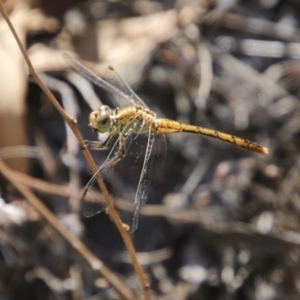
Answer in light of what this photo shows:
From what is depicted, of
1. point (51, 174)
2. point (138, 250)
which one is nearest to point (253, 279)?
point (138, 250)

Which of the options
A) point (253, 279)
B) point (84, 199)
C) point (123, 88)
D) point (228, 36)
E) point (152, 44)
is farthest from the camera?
point (228, 36)

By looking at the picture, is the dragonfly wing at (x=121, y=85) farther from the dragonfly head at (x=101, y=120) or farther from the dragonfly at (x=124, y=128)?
the dragonfly head at (x=101, y=120)

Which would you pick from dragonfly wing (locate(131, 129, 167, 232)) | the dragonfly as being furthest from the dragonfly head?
dragonfly wing (locate(131, 129, 167, 232))

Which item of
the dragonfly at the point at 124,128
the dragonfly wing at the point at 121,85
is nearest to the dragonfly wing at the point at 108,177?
the dragonfly at the point at 124,128

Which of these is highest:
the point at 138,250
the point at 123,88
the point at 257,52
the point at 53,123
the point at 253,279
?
the point at 123,88

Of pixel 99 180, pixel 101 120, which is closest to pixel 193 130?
pixel 101 120

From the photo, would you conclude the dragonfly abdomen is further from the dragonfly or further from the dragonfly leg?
the dragonfly leg

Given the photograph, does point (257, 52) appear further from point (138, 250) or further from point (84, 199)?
point (84, 199)
